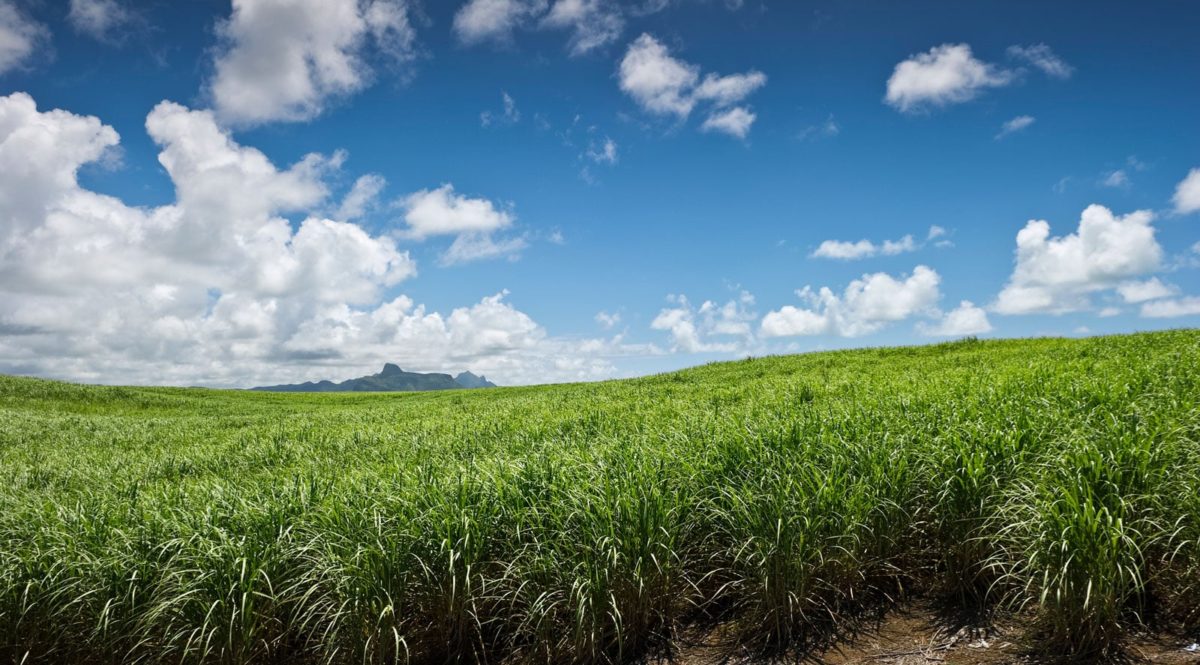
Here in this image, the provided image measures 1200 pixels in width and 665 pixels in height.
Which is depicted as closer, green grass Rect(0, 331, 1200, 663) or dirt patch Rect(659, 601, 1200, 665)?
dirt patch Rect(659, 601, 1200, 665)

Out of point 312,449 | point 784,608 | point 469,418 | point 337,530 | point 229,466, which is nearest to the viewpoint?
point 784,608

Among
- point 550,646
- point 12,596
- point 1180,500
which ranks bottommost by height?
point 550,646

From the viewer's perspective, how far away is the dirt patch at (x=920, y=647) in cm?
392

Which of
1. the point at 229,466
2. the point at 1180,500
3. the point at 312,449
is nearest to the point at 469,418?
the point at 312,449

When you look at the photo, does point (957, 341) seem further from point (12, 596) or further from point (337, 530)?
point (12, 596)

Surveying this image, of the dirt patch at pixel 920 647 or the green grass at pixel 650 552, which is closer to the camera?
the dirt patch at pixel 920 647

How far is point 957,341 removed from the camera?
26.1 metres

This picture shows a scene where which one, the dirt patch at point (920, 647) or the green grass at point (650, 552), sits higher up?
the green grass at point (650, 552)

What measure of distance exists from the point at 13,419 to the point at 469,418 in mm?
22631

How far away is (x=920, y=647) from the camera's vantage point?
14.2 feet

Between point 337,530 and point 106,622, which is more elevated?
point 337,530

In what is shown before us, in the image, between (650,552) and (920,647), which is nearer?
(920,647)

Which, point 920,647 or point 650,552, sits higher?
point 650,552

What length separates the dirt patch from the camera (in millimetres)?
3916
